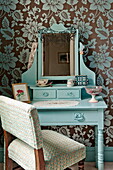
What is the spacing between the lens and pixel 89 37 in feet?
8.59

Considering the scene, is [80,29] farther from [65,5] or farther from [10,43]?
[10,43]

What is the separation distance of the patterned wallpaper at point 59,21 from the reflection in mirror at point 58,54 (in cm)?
17

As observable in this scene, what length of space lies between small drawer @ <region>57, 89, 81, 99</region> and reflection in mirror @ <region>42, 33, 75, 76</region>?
0.74 feet

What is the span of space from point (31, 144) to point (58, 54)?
1241 millimetres

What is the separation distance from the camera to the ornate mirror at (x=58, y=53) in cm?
254

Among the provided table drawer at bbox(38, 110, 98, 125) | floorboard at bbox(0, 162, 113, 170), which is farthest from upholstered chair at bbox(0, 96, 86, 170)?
floorboard at bbox(0, 162, 113, 170)

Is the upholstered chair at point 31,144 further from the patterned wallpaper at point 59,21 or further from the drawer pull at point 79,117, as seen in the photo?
the patterned wallpaper at point 59,21

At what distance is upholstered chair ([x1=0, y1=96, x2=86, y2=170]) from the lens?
5.07ft

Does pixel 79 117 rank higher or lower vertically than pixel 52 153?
higher

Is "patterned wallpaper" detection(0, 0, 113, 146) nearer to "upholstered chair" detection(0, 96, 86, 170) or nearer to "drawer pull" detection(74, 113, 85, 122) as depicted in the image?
"drawer pull" detection(74, 113, 85, 122)

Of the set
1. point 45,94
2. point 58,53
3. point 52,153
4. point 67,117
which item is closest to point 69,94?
point 45,94

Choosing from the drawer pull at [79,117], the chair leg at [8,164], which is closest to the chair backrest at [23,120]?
the chair leg at [8,164]

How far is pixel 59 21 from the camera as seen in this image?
262 cm

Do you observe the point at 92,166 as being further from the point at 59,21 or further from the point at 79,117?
the point at 59,21
